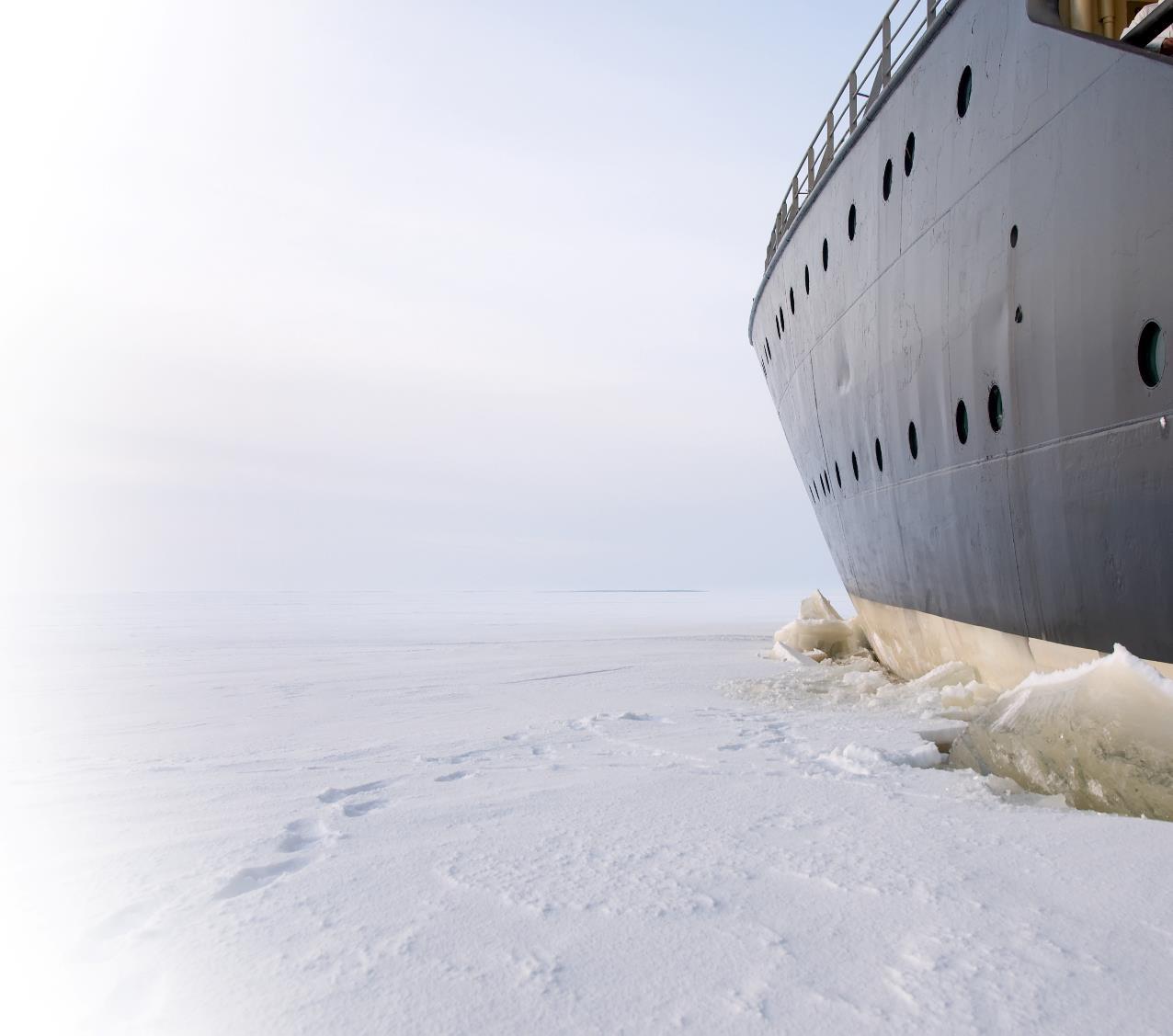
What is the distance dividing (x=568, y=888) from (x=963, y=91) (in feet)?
17.6

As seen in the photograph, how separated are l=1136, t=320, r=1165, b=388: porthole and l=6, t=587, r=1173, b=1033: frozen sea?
1.89 m

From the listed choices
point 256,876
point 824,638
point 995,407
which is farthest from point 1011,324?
point 824,638

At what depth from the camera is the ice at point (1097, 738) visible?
318 cm

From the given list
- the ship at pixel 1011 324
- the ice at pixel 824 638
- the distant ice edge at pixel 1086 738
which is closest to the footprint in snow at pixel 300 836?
the distant ice edge at pixel 1086 738

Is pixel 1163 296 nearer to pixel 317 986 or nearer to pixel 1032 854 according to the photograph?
pixel 1032 854

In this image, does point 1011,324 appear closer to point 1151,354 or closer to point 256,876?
point 1151,354

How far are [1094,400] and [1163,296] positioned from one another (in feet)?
1.99

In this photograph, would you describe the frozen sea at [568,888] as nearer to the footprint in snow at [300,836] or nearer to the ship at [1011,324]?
the footprint in snow at [300,836]

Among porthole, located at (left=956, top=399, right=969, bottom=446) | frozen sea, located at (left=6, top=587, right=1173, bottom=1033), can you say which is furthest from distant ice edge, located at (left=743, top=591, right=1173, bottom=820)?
porthole, located at (left=956, top=399, right=969, bottom=446)

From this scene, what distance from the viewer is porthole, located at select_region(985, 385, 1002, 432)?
4938 millimetres

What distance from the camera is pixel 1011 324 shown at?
15.3ft

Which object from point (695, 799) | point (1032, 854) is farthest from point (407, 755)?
point (1032, 854)

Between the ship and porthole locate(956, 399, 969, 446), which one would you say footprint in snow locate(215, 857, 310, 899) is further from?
porthole locate(956, 399, 969, 446)

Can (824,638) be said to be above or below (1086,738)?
below
